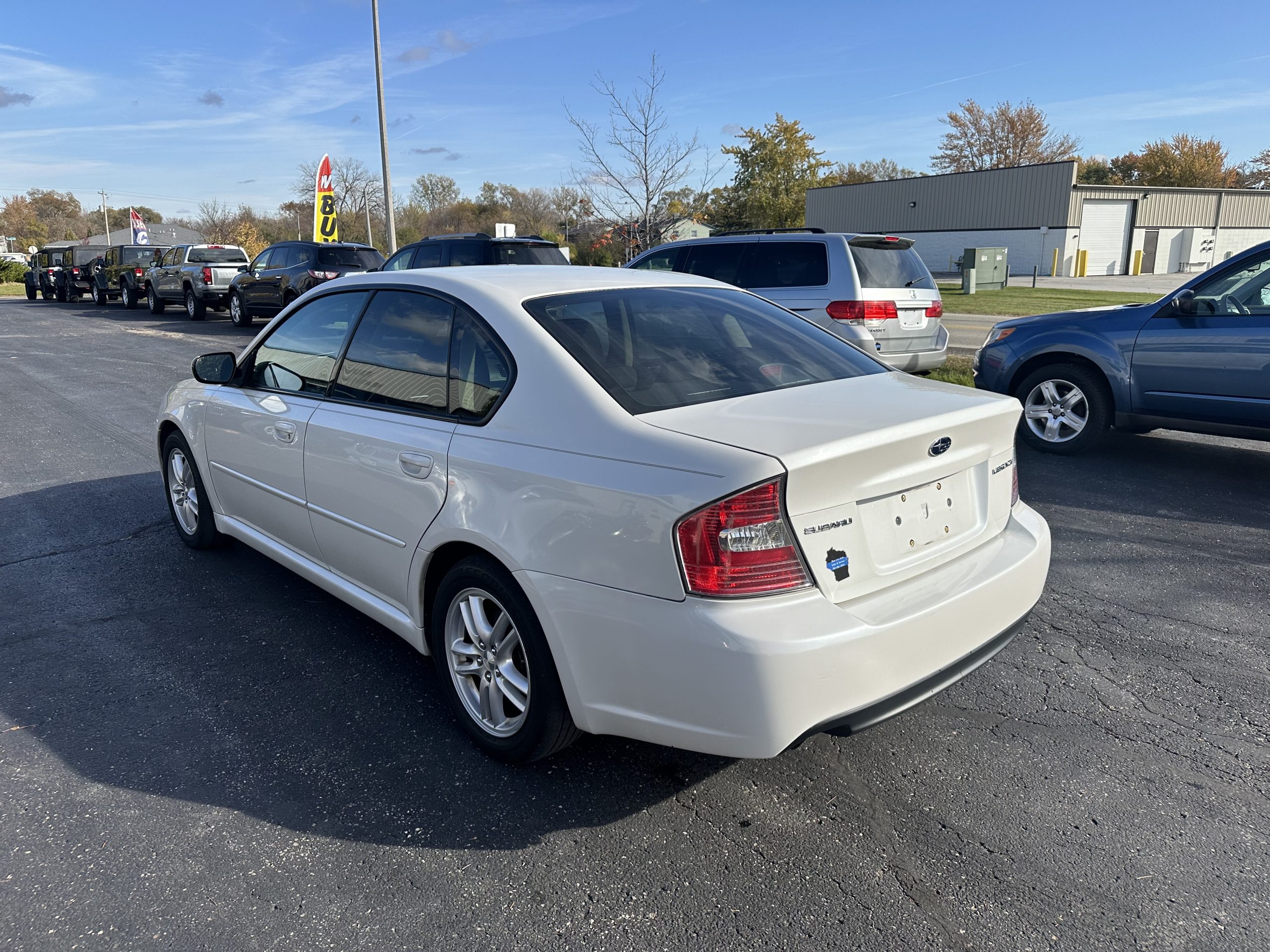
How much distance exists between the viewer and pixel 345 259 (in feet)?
63.1

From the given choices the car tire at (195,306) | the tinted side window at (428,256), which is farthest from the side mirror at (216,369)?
the car tire at (195,306)

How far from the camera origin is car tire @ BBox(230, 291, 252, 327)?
2075 cm

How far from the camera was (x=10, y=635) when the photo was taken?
421cm

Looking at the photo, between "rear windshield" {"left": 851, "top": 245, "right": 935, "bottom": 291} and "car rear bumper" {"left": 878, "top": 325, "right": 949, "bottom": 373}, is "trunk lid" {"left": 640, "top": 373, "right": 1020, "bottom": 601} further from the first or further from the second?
"rear windshield" {"left": 851, "top": 245, "right": 935, "bottom": 291}

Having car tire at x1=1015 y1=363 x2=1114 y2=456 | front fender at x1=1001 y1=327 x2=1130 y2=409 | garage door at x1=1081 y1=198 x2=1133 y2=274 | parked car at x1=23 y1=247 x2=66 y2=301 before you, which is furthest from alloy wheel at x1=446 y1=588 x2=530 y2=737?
garage door at x1=1081 y1=198 x2=1133 y2=274

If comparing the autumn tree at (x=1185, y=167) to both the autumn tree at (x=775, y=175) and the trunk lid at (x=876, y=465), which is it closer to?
the autumn tree at (x=775, y=175)

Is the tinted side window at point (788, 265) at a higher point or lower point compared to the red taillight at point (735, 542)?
higher

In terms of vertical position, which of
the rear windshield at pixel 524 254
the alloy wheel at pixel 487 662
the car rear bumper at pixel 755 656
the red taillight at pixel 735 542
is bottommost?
the alloy wheel at pixel 487 662

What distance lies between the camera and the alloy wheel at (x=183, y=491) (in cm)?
519

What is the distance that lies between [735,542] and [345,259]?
18591 millimetres

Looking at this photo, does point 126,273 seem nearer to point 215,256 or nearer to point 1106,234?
point 215,256

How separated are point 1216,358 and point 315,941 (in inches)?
261

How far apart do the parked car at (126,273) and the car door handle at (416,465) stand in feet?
89.7

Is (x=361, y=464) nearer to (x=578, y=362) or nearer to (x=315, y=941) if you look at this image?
(x=578, y=362)
